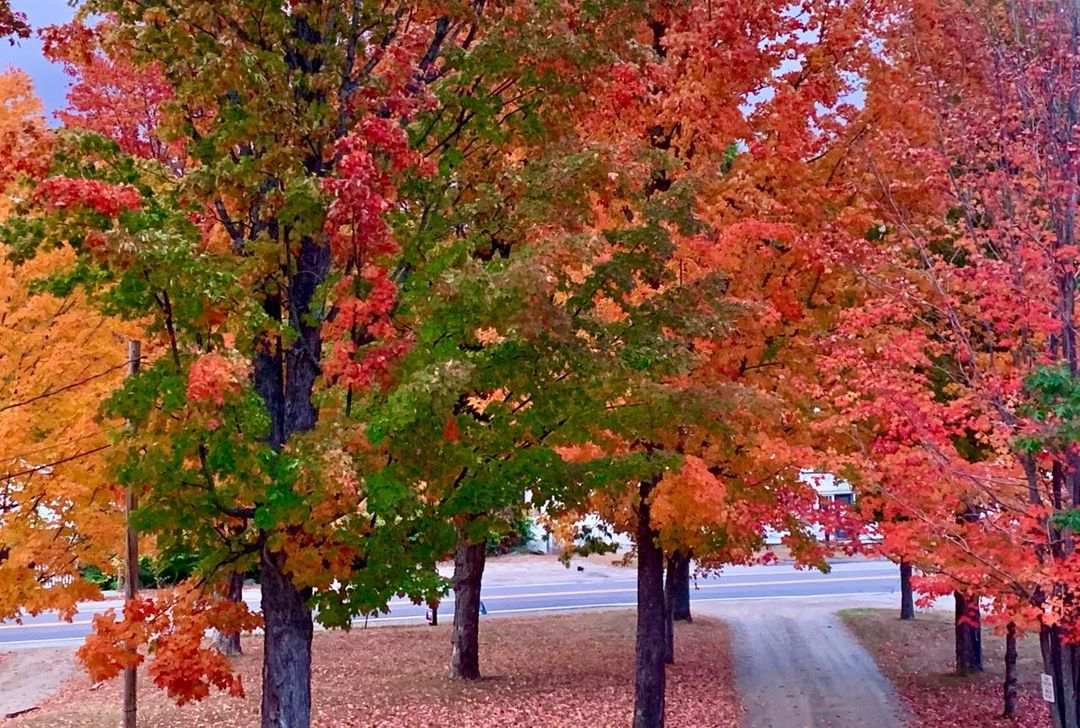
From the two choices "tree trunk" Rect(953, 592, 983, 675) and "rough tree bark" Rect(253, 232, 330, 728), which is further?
"tree trunk" Rect(953, 592, 983, 675)

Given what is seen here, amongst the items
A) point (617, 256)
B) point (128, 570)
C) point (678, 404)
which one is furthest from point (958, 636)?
point (128, 570)

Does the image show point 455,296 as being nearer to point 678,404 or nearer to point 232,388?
point 232,388

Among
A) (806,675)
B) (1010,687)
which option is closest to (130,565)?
(1010,687)

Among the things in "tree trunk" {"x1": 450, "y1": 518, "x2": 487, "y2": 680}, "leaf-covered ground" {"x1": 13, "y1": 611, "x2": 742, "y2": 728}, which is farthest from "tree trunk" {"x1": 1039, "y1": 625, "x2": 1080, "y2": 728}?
"tree trunk" {"x1": 450, "y1": 518, "x2": 487, "y2": 680}

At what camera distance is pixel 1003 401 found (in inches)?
382

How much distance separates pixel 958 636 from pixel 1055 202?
1252cm

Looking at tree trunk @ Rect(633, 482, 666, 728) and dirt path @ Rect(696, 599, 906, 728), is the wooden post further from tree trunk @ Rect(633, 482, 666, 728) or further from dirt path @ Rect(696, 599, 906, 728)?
dirt path @ Rect(696, 599, 906, 728)

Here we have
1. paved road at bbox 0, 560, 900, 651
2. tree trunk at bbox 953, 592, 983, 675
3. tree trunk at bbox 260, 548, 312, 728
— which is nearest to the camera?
tree trunk at bbox 260, 548, 312, 728

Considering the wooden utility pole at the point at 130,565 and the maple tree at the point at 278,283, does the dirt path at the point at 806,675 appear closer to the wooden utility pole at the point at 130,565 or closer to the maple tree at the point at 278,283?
the wooden utility pole at the point at 130,565

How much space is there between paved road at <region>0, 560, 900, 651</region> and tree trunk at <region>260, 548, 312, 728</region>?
55.0ft

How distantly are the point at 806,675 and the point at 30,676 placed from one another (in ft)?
52.7

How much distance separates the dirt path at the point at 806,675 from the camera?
14.8 metres

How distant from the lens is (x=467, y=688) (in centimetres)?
1546

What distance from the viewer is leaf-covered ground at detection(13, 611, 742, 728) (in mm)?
13547
